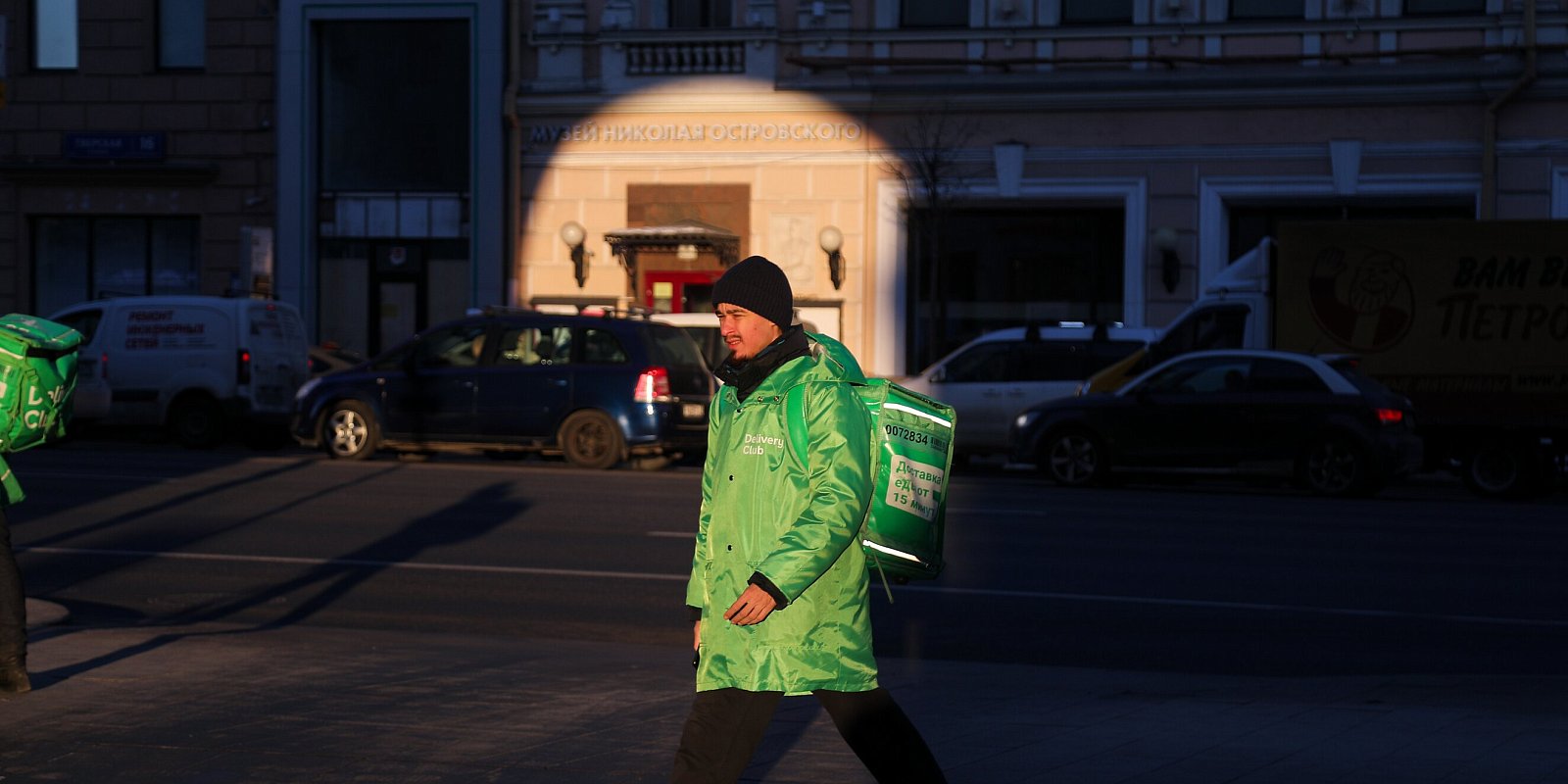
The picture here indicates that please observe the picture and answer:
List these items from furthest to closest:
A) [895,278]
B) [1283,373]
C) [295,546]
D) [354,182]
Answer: [354,182] < [895,278] < [1283,373] < [295,546]

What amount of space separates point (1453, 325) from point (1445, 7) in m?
8.52

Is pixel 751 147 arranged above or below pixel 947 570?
above

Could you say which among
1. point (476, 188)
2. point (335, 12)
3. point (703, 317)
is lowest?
point (703, 317)

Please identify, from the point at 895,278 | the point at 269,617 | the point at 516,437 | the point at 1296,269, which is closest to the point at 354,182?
the point at 895,278

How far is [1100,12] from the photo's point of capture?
1136 inches

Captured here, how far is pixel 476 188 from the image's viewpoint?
3106 centimetres

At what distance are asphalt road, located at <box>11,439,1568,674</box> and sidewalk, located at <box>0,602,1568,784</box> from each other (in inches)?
42.2

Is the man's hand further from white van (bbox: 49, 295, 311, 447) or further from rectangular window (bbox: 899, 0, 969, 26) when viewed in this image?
rectangular window (bbox: 899, 0, 969, 26)

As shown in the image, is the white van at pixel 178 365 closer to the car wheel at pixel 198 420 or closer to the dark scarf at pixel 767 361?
the car wheel at pixel 198 420

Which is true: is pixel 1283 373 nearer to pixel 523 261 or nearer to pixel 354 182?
pixel 523 261

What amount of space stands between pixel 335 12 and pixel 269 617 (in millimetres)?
22503

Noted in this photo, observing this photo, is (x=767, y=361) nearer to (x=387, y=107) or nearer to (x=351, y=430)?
(x=351, y=430)

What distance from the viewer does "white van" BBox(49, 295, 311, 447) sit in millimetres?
24016

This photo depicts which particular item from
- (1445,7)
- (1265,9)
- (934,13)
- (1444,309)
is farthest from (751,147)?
(1444,309)
